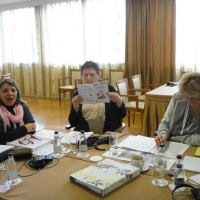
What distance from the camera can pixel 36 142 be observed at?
2.03 m

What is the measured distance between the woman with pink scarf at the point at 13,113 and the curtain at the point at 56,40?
3922mm

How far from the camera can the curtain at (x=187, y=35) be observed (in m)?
5.14

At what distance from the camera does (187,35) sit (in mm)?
5273

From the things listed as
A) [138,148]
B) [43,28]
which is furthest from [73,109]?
[43,28]

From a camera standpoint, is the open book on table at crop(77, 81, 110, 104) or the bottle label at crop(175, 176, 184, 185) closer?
the bottle label at crop(175, 176, 184, 185)

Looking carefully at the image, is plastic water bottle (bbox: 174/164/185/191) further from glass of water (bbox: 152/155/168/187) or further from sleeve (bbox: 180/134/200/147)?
sleeve (bbox: 180/134/200/147)

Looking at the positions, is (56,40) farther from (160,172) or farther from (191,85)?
(160,172)

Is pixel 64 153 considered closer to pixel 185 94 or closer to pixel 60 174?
pixel 60 174

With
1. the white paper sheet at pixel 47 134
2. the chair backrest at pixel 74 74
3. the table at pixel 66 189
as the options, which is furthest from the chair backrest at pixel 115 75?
the table at pixel 66 189

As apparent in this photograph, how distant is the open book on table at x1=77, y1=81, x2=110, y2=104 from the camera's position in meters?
2.29

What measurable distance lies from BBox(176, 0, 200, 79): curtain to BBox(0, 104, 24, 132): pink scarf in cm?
375

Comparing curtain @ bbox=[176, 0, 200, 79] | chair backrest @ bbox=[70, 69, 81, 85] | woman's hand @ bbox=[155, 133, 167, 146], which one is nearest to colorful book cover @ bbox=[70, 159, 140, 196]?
woman's hand @ bbox=[155, 133, 167, 146]

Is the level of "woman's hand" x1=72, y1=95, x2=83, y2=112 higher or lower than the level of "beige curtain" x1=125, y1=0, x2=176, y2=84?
lower

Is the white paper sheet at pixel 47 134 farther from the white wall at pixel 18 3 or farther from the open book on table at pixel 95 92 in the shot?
the white wall at pixel 18 3
